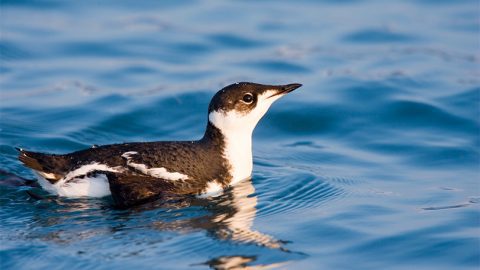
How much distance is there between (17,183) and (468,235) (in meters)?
4.66

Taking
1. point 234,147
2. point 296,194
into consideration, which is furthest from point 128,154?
point 296,194

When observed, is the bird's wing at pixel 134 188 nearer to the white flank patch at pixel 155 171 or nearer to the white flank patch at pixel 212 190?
the white flank patch at pixel 155 171

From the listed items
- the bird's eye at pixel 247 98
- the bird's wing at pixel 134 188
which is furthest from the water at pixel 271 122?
the bird's eye at pixel 247 98

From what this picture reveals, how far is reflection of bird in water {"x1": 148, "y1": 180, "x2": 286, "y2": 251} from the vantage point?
918 centimetres

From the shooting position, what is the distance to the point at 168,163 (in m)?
9.89

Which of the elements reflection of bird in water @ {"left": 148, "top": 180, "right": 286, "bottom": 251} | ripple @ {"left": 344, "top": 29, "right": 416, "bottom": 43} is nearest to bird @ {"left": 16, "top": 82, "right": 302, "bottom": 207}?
reflection of bird in water @ {"left": 148, "top": 180, "right": 286, "bottom": 251}

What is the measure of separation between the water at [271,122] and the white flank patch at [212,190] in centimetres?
11

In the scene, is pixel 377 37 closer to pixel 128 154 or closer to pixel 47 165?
pixel 128 154

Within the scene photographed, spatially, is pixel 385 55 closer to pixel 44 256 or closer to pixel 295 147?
pixel 295 147

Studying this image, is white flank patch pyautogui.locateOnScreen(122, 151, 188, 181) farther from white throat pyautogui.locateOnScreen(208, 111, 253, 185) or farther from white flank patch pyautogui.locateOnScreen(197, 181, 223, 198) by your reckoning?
white throat pyautogui.locateOnScreen(208, 111, 253, 185)

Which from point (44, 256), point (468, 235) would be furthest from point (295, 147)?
point (44, 256)

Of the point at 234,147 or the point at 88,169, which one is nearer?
the point at 88,169

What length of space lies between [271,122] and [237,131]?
3.60m

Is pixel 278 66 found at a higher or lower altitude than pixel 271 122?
higher
